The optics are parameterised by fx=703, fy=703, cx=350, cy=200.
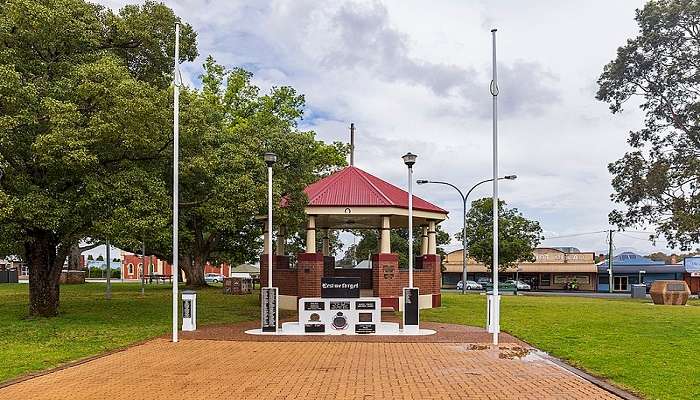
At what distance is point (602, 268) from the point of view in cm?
6800

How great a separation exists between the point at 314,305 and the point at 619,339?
7.12 m

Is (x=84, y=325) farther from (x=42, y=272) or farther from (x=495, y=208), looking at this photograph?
(x=495, y=208)

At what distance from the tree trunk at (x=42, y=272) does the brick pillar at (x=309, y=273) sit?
7644mm

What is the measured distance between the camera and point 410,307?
1759 cm

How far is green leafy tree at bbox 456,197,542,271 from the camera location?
51062 millimetres

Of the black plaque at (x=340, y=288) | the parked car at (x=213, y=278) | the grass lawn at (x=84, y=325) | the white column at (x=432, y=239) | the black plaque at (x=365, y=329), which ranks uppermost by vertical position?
the white column at (x=432, y=239)

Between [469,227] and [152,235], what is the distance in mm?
38234

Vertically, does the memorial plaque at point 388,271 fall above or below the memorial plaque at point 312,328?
above

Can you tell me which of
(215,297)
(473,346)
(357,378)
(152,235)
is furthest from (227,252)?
(357,378)

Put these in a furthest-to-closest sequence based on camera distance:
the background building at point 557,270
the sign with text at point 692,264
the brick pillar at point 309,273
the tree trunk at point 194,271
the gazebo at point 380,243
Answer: the background building at point 557,270 < the sign with text at point 692,264 < the tree trunk at point 194,271 < the gazebo at point 380,243 < the brick pillar at point 309,273

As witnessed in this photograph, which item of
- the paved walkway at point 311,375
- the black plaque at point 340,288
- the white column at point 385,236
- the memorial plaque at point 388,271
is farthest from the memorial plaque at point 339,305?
the white column at point 385,236

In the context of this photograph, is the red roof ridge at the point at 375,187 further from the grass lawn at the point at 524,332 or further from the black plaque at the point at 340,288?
the black plaque at the point at 340,288

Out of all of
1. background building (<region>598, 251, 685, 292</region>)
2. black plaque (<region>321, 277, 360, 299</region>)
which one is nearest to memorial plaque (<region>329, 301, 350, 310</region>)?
black plaque (<region>321, 277, 360, 299</region>)

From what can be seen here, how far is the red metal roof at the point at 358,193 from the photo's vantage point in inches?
965
